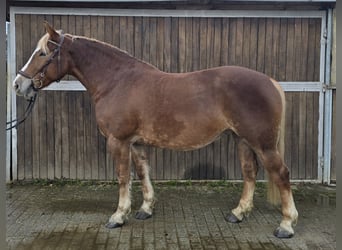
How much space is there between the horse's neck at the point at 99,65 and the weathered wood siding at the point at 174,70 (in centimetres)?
142

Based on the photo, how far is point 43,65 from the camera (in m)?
3.26

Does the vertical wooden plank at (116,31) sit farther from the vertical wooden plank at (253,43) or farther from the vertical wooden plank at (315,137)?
the vertical wooden plank at (315,137)

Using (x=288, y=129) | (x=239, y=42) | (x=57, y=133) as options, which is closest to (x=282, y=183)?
(x=288, y=129)

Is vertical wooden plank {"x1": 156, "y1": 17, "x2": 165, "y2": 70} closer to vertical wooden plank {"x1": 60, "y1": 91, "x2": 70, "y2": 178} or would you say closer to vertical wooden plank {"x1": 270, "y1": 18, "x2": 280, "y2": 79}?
vertical wooden plank {"x1": 60, "y1": 91, "x2": 70, "y2": 178}

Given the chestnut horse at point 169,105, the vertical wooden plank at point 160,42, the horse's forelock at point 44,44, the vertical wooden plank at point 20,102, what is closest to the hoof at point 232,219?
the chestnut horse at point 169,105

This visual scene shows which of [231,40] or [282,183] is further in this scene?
[231,40]

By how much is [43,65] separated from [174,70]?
203 centimetres

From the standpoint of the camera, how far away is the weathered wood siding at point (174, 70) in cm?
479

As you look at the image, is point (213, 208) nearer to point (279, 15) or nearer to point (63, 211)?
point (63, 211)

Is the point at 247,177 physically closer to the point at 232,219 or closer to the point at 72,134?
the point at 232,219

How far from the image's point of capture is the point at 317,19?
15.8 ft

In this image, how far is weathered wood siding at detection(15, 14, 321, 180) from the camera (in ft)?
15.7

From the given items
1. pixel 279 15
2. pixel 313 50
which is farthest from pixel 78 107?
pixel 313 50

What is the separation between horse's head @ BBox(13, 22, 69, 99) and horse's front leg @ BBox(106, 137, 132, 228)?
0.84m
